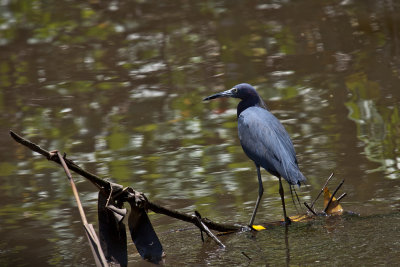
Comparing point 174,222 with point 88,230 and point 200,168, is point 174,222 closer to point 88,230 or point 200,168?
point 200,168

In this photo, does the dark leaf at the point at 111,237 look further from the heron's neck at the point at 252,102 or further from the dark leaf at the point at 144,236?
the heron's neck at the point at 252,102

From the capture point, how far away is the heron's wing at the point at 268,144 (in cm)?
538

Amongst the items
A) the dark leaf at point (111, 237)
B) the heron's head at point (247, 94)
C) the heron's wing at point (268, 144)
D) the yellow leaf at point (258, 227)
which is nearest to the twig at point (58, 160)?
the dark leaf at point (111, 237)

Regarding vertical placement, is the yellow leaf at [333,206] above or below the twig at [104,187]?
below

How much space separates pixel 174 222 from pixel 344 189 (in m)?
1.33

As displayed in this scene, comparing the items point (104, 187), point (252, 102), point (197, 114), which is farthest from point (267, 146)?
point (197, 114)

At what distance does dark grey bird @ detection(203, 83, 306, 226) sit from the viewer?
210 inches

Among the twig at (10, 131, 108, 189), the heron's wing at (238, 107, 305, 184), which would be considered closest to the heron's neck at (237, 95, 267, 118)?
the heron's wing at (238, 107, 305, 184)

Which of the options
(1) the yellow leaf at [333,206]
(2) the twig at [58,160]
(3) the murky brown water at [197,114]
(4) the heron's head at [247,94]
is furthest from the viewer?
(4) the heron's head at [247,94]

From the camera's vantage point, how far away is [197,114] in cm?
802

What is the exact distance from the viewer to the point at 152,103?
8.47 m

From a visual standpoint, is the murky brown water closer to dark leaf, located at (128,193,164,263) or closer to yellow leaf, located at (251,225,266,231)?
yellow leaf, located at (251,225,266,231)

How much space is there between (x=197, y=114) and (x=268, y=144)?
2543 millimetres

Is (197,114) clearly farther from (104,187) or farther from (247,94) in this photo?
(104,187)
